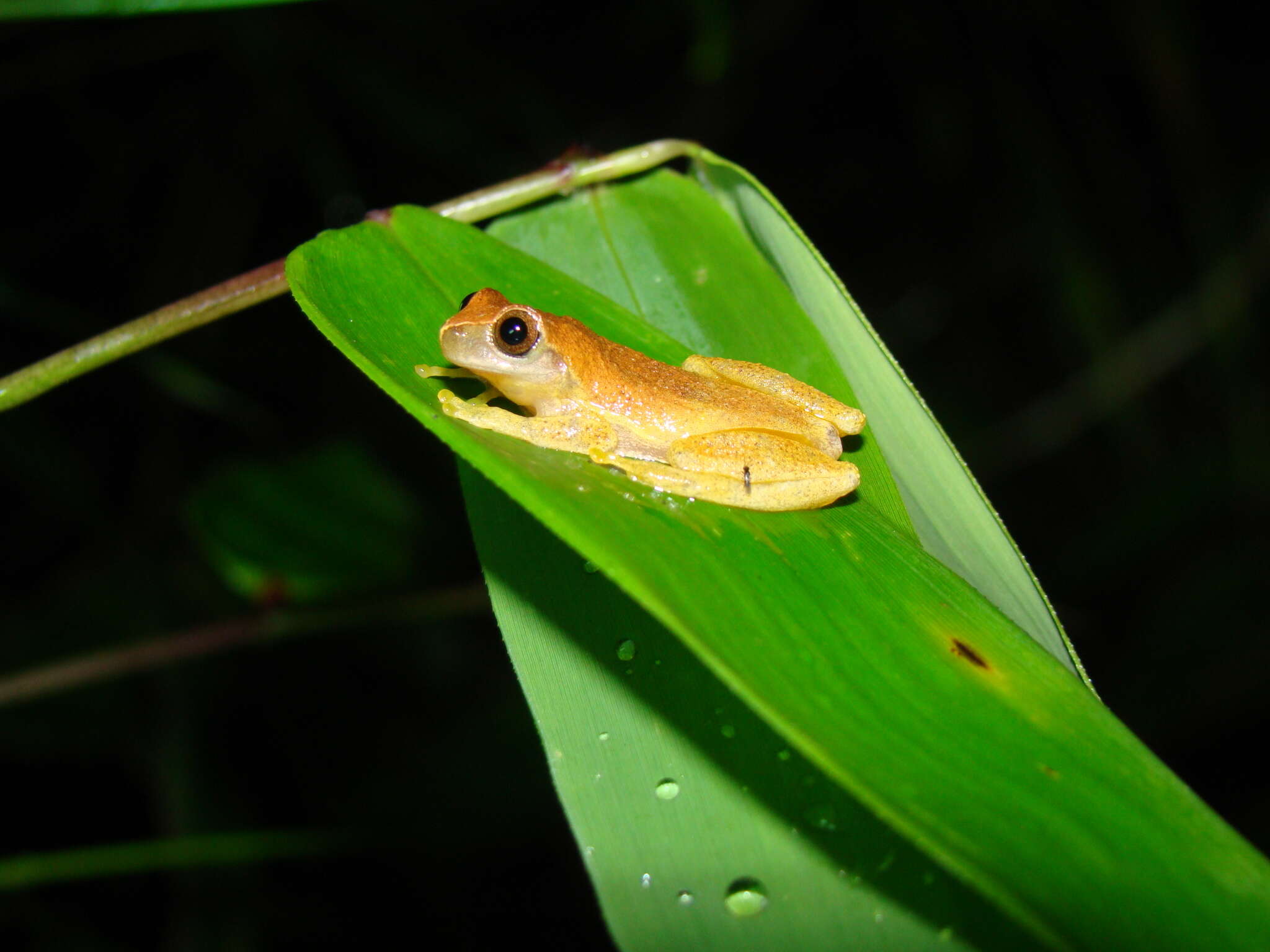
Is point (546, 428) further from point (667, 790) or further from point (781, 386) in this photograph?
point (667, 790)

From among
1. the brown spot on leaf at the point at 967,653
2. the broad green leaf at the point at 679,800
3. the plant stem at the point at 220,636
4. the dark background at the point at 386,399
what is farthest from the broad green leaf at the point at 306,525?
the brown spot on leaf at the point at 967,653

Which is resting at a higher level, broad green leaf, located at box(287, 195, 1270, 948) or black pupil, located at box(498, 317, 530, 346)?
black pupil, located at box(498, 317, 530, 346)

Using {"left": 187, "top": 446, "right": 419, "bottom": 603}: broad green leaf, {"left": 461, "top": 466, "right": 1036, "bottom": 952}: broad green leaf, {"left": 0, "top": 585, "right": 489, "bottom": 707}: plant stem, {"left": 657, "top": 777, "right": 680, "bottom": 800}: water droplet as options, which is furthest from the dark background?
{"left": 657, "top": 777, "right": 680, "bottom": 800}: water droplet

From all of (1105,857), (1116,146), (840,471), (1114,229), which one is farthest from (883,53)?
(1105,857)

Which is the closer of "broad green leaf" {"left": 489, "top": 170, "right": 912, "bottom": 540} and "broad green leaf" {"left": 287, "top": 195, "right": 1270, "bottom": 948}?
"broad green leaf" {"left": 287, "top": 195, "right": 1270, "bottom": 948}

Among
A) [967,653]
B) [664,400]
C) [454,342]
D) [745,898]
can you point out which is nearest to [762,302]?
[664,400]

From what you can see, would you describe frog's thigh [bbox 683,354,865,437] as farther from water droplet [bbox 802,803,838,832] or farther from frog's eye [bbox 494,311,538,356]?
water droplet [bbox 802,803,838,832]

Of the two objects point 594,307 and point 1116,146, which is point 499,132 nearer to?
point 594,307

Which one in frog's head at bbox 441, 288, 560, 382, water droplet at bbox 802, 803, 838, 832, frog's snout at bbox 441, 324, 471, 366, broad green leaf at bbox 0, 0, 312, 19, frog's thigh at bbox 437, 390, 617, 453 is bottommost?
water droplet at bbox 802, 803, 838, 832
